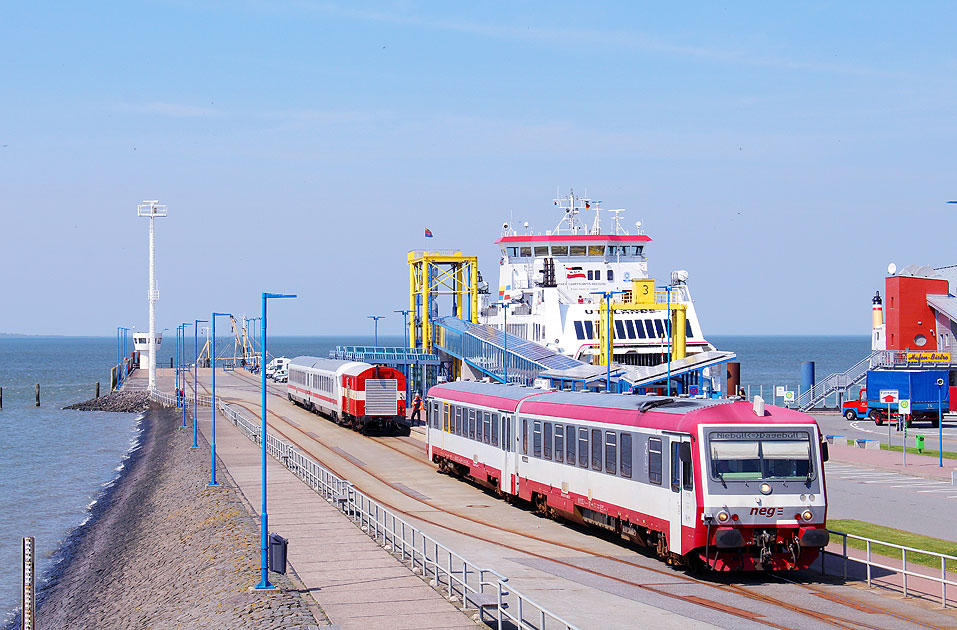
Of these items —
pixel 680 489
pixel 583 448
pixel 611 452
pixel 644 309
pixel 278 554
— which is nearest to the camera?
pixel 680 489

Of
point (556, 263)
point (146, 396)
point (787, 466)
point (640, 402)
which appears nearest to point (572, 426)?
point (640, 402)

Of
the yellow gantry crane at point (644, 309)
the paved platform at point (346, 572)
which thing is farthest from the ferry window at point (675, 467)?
the yellow gantry crane at point (644, 309)

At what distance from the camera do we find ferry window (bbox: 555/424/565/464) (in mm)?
26578

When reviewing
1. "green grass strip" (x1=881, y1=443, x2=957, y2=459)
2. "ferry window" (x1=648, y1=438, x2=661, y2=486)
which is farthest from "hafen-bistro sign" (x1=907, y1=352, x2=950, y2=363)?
"ferry window" (x1=648, y1=438, x2=661, y2=486)

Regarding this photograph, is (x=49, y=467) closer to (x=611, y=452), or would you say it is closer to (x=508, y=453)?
(x=508, y=453)

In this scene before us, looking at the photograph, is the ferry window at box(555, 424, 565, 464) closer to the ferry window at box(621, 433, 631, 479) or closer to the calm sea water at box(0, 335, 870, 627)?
the ferry window at box(621, 433, 631, 479)

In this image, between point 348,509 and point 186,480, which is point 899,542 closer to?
point 348,509

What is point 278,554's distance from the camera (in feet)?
69.9

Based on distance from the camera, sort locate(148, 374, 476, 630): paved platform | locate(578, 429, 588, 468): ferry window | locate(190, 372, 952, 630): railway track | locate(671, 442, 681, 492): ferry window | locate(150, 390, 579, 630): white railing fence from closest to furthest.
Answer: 1. locate(150, 390, 579, 630): white railing fence
2. locate(190, 372, 952, 630): railway track
3. locate(148, 374, 476, 630): paved platform
4. locate(671, 442, 681, 492): ferry window
5. locate(578, 429, 588, 468): ferry window

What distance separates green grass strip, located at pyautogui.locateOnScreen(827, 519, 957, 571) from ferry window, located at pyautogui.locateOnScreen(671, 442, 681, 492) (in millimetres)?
5718

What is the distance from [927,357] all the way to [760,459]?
50.2 m

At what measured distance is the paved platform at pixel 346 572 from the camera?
17.5m

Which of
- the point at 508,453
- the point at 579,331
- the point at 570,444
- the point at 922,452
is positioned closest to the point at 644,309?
the point at 579,331

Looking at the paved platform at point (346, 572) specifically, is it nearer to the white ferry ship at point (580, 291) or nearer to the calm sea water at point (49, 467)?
the calm sea water at point (49, 467)
